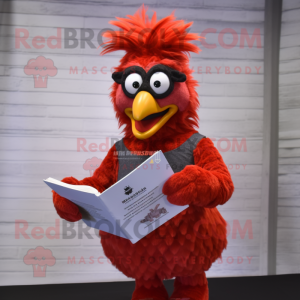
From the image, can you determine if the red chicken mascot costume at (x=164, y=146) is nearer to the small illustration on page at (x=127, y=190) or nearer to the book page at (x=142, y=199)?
the book page at (x=142, y=199)

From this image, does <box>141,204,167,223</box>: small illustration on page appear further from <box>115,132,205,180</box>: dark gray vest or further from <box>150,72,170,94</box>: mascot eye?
<box>150,72,170,94</box>: mascot eye

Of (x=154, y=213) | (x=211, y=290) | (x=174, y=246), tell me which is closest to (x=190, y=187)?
(x=154, y=213)

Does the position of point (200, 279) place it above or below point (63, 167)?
below

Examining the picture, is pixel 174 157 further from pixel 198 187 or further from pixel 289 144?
pixel 289 144

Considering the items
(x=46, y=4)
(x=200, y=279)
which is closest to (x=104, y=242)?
(x=200, y=279)

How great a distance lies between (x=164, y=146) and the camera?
0.87 meters

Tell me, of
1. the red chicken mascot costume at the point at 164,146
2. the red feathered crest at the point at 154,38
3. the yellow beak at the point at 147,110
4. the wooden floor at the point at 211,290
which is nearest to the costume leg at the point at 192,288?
the red chicken mascot costume at the point at 164,146

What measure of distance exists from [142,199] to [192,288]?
0.40m

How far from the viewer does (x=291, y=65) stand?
137 cm

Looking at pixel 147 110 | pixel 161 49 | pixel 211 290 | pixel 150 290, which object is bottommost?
pixel 211 290

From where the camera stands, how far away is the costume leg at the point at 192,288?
90 cm

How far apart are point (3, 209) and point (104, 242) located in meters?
0.69

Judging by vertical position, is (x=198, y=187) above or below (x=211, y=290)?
above

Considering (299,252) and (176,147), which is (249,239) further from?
(176,147)
